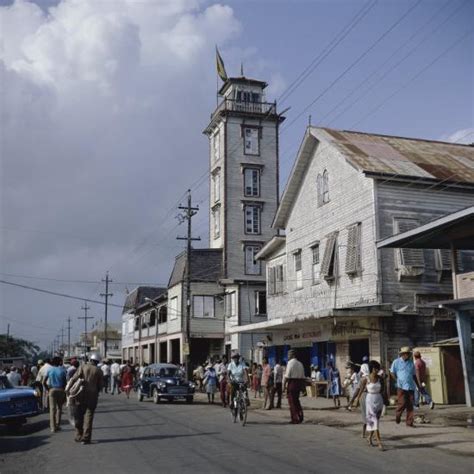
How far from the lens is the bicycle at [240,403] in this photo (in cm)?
1574

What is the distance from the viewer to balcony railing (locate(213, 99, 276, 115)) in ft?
167

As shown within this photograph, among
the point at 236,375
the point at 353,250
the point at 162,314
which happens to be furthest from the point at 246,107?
the point at 236,375

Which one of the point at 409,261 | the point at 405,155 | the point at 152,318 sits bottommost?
the point at 409,261

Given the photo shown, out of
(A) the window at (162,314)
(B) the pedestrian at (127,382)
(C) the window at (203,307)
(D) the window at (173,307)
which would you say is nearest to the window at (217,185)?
(C) the window at (203,307)

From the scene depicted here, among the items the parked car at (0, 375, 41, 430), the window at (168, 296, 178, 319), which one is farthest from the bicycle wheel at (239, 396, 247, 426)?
the window at (168, 296, 178, 319)

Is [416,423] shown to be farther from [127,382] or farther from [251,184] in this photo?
[251,184]

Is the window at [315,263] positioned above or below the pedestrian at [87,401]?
above

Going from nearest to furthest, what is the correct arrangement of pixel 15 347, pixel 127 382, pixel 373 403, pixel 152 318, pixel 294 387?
1. pixel 373 403
2. pixel 294 387
3. pixel 127 382
4. pixel 152 318
5. pixel 15 347

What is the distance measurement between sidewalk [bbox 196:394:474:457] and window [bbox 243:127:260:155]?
30.9 meters

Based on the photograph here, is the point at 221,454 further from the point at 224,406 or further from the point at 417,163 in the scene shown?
the point at 417,163

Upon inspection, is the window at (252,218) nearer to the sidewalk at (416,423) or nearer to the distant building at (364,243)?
the distant building at (364,243)

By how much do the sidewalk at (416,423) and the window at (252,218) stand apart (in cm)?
2791

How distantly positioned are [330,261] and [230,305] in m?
21.0

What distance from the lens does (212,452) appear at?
35.8 feet
